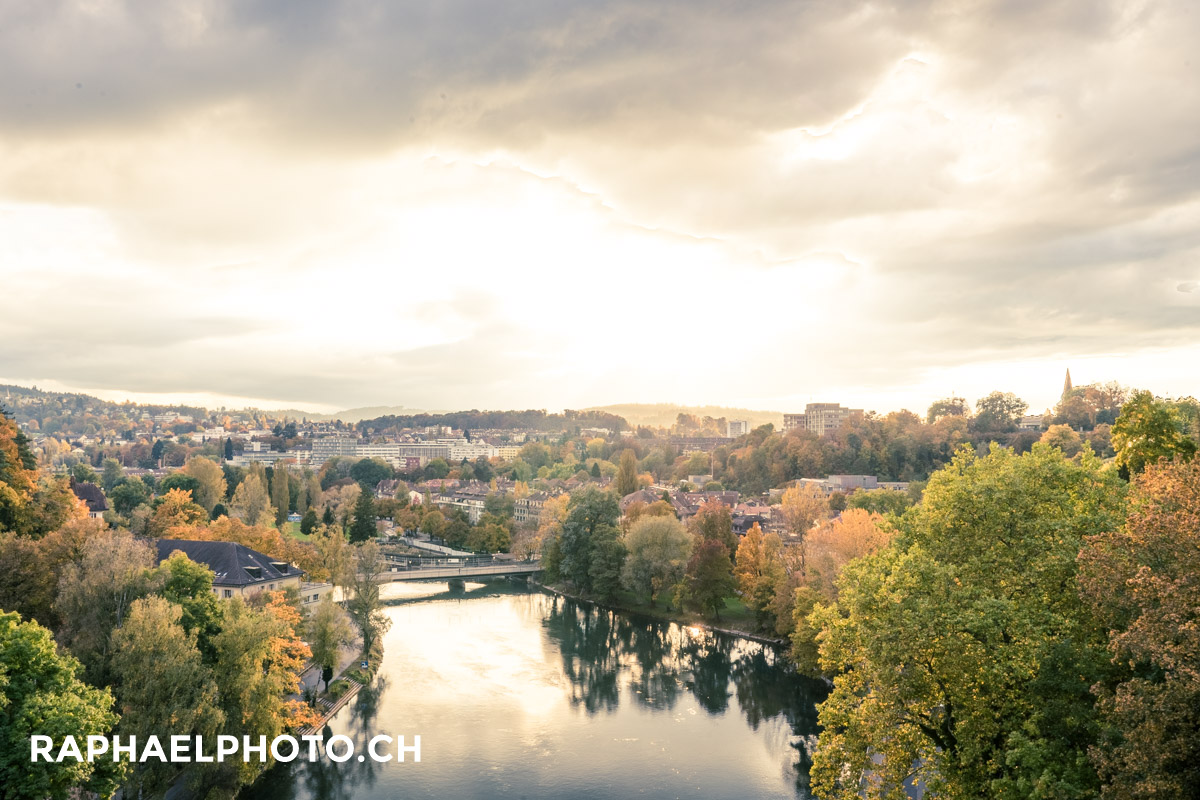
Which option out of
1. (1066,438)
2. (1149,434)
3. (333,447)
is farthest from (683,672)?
(333,447)

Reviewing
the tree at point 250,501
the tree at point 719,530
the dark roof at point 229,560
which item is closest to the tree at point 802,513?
the tree at point 719,530

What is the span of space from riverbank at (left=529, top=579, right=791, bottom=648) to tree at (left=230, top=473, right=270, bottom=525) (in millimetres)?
23355

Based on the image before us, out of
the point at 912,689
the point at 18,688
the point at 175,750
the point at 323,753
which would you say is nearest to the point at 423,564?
the point at 323,753

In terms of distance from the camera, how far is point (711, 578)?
1430 inches

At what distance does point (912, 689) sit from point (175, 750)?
1488 centimetres

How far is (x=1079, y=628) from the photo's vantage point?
10.4 m

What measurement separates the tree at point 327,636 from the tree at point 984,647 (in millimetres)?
18150

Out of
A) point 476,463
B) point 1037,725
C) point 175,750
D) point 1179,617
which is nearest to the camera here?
point 1179,617

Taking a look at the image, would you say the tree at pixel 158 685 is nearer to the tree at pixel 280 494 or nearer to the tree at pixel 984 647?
the tree at pixel 984 647

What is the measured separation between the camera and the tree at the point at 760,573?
108 feet

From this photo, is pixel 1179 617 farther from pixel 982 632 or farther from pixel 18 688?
pixel 18 688

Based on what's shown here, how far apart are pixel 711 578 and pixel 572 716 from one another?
536 inches

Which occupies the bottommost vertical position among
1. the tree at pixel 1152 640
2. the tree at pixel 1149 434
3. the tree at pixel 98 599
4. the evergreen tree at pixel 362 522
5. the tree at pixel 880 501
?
the evergreen tree at pixel 362 522

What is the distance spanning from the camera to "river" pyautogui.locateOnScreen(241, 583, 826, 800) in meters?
19.4
